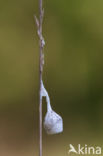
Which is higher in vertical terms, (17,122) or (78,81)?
(78,81)

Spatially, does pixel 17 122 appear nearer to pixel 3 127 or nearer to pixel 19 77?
pixel 3 127

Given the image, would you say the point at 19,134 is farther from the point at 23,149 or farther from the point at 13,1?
the point at 13,1

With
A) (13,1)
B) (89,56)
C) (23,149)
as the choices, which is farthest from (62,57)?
(23,149)

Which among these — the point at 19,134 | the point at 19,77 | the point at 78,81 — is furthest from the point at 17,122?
the point at 78,81

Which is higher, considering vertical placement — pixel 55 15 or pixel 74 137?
pixel 55 15

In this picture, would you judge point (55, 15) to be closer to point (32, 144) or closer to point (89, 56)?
point (89, 56)

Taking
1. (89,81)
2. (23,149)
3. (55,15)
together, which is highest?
(55,15)
